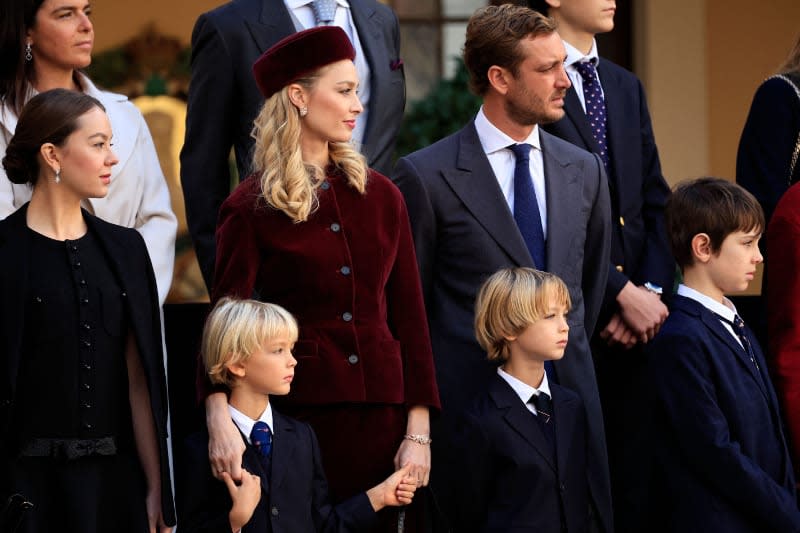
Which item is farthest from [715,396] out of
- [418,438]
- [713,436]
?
[418,438]

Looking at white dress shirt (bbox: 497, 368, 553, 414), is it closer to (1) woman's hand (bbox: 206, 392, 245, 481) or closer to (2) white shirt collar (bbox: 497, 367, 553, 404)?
(2) white shirt collar (bbox: 497, 367, 553, 404)

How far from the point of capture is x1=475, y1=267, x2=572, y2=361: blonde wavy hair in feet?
14.8

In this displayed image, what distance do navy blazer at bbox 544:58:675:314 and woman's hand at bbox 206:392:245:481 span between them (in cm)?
152

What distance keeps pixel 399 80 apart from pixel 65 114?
1.36 m

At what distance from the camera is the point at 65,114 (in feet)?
14.1

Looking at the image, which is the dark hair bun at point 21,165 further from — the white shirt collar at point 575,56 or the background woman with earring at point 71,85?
the white shirt collar at point 575,56

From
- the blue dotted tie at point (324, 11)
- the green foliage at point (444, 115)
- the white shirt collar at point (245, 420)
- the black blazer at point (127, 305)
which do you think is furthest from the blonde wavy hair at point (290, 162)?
the green foliage at point (444, 115)

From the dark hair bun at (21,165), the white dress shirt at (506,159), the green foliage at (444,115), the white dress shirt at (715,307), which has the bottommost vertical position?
the white dress shirt at (715,307)

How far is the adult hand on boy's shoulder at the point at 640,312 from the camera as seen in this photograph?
5.10 meters

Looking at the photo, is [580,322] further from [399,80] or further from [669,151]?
[669,151]

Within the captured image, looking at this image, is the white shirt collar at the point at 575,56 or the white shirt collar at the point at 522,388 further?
the white shirt collar at the point at 575,56

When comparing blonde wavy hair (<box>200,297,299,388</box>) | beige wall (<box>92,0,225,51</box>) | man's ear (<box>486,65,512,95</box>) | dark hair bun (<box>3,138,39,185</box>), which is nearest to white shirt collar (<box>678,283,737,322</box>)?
man's ear (<box>486,65,512,95</box>)

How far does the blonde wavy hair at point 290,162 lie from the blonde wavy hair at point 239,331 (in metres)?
0.28

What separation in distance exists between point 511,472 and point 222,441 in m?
0.85
